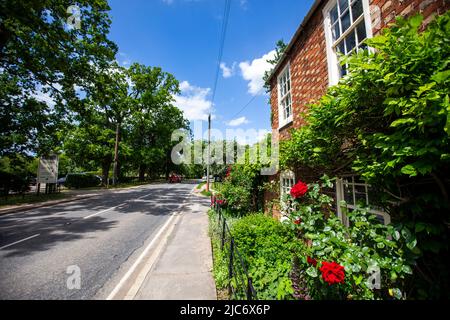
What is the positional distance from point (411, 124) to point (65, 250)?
7524mm

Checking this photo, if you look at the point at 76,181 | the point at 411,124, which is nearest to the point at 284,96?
the point at 411,124

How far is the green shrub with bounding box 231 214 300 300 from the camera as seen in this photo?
3.17 meters

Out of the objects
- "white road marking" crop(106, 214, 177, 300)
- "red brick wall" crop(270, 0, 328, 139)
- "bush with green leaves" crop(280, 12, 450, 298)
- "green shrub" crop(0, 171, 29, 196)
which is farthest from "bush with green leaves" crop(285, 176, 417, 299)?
"green shrub" crop(0, 171, 29, 196)

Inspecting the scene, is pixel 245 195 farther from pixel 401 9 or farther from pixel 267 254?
pixel 401 9

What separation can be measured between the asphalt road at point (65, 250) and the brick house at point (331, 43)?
5.11 metres

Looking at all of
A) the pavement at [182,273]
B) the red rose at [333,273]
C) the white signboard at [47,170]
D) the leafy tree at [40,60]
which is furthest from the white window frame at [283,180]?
the white signboard at [47,170]

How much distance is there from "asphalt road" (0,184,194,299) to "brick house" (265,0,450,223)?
511 cm

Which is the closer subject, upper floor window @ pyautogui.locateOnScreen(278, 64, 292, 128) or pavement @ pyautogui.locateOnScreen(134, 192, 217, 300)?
pavement @ pyautogui.locateOnScreen(134, 192, 217, 300)

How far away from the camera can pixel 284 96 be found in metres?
7.34

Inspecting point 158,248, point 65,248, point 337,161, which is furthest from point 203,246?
point 337,161

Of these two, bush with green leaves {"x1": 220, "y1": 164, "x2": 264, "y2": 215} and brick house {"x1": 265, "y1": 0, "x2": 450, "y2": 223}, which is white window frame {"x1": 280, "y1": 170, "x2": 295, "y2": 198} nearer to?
brick house {"x1": 265, "y1": 0, "x2": 450, "y2": 223}

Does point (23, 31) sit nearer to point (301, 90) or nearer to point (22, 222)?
point (22, 222)

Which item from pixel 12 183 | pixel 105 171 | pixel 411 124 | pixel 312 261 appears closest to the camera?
pixel 411 124
